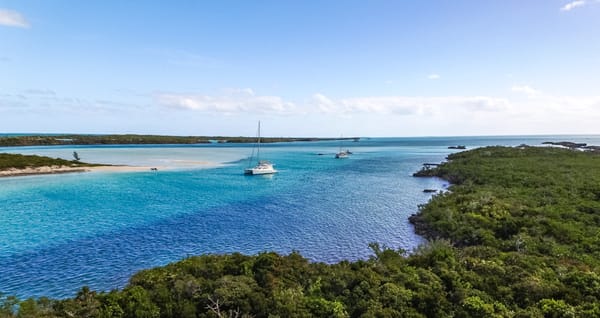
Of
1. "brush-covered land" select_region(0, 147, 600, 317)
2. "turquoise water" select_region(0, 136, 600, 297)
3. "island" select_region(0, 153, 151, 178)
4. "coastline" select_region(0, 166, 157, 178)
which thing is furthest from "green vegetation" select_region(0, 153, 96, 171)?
"brush-covered land" select_region(0, 147, 600, 317)

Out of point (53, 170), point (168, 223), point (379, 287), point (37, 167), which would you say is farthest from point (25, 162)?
point (379, 287)

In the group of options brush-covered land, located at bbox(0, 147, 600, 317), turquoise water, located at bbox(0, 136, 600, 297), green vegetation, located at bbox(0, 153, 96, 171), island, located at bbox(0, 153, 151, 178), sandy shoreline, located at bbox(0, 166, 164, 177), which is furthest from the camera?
green vegetation, located at bbox(0, 153, 96, 171)

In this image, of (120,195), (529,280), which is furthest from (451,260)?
(120,195)

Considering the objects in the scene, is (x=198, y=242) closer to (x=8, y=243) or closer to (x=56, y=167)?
(x=8, y=243)

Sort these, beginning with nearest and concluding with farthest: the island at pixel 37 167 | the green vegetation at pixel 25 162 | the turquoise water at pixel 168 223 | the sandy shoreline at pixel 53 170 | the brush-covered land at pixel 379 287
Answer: the brush-covered land at pixel 379 287
the turquoise water at pixel 168 223
the sandy shoreline at pixel 53 170
the island at pixel 37 167
the green vegetation at pixel 25 162

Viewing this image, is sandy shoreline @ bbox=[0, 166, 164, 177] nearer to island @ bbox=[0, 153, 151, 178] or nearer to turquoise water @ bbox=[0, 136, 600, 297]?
island @ bbox=[0, 153, 151, 178]

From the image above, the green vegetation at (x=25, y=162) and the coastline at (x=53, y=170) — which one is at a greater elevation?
the green vegetation at (x=25, y=162)

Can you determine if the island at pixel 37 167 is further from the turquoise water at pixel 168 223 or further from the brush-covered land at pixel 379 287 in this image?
the brush-covered land at pixel 379 287

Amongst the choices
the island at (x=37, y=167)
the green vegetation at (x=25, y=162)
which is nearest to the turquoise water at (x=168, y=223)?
the island at (x=37, y=167)

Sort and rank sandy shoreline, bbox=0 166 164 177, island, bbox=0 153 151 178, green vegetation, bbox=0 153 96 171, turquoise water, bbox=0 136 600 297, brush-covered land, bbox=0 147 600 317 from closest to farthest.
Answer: brush-covered land, bbox=0 147 600 317
turquoise water, bbox=0 136 600 297
sandy shoreline, bbox=0 166 164 177
island, bbox=0 153 151 178
green vegetation, bbox=0 153 96 171
